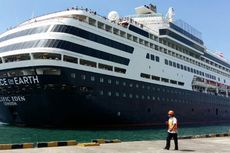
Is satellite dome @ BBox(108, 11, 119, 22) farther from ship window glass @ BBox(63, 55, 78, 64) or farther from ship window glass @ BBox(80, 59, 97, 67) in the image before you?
ship window glass @ BBox(63, 55, 78, 64)

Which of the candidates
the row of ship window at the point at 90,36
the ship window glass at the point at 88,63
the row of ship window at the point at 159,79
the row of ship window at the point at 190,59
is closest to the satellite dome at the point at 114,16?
the row of ship window at the point at 90,36

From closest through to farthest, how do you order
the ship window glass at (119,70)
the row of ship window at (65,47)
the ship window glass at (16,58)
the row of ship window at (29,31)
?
the row of ship window at (65,47)
the ship window glass at (16,58)
the row of ship window at (29,31)
the ship window glass at (119,70)

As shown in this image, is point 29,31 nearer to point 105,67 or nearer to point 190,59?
point 105,67

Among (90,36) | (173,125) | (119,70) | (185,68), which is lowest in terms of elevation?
(173,125)

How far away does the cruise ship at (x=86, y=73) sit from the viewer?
3169cm

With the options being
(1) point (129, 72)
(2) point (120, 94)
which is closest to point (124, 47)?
(1) point (129, 72)

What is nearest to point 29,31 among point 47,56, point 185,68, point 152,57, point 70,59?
point 47,56

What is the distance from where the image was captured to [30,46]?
3281 centimetres

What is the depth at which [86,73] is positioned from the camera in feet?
109

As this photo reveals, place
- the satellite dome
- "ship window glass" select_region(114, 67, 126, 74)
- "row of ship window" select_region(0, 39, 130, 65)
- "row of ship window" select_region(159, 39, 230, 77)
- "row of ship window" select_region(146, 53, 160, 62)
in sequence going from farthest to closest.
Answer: "row of ship window" select_region(159, 39, 230, 77) → the satellite dome → "row of ship window" select_region(146, 53, 160, 62) → "ship window glass" select_region(114, 67, 126, 74) → "row of ship window" select_region(0, 39, 130, 65)

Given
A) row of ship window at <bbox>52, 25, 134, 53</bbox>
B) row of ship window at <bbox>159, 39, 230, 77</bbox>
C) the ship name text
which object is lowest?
the ship name text

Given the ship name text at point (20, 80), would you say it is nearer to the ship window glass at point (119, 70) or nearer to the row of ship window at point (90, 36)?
the row of ship window at point (90, 36)

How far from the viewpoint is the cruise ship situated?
31.7 meters

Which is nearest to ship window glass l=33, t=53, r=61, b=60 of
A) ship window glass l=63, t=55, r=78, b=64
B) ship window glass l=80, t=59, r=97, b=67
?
ship window glass l=63, t=55, r=78, b=64
